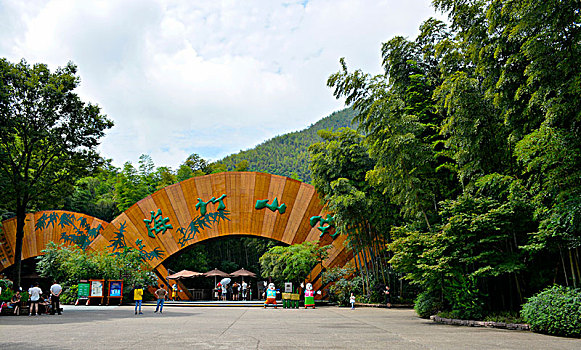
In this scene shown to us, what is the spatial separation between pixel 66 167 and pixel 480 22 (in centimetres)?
1731

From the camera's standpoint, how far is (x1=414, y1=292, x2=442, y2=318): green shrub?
13.3m

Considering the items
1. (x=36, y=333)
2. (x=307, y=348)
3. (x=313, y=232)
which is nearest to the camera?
(x=307, y=348)

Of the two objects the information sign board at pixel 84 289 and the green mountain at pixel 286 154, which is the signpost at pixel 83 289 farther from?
the green mountain at pixel 286 154

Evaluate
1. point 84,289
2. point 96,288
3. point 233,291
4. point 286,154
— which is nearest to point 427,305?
point 96,288

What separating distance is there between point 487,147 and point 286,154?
8720cm

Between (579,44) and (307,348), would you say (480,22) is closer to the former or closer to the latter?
(579,44)

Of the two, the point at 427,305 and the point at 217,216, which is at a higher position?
the point at 217,216

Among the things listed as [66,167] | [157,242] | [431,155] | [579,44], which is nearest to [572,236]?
[579,44]

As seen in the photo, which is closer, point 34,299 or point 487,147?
point 487,147

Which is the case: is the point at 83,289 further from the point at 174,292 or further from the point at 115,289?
the point at 174,292

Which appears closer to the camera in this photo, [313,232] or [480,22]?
[480,22]

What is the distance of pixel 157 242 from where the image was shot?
25797mm

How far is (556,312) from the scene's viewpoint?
849cm

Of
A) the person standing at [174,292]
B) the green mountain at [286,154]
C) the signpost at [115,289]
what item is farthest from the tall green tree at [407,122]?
the green mountain at [286,154]
